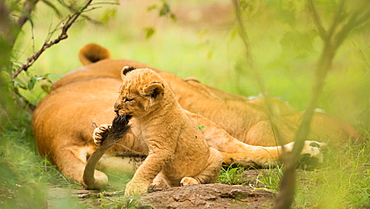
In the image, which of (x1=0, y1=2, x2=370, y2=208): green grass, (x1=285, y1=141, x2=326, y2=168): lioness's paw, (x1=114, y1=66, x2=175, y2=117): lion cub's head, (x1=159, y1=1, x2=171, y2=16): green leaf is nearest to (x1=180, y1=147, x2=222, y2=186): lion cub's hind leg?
(x1=0, y1=2, x2=370, y2=208): green grass

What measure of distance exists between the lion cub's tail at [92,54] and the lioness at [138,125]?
1.94 ft

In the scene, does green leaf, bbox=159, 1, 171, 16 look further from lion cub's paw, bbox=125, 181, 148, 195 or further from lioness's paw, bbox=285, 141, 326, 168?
lion cub's paw, bbox=125, 181, 148, 195

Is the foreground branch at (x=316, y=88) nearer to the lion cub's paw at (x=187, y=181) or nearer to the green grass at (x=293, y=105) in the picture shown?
the green grass at (x=293, y=105)

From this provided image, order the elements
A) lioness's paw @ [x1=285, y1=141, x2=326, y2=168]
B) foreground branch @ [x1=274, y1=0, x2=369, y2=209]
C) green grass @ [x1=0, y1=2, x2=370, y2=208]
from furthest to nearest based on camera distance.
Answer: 1. lioness's paw @ [x1=285, y1=141, x2=326, y2=168]
2. green grass @ [x1=0, y1=2, x2=370, y2=208]
3. foreground branch @ [x1=274, y1=0, x2=369, y2=209]

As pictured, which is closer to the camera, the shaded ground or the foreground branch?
the foreground branch

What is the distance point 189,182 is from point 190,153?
0.53 ft

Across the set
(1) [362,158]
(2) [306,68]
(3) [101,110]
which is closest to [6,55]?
(2) [306,68]

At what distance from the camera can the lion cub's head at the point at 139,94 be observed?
9.64 feet

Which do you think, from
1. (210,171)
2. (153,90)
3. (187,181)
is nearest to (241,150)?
(210,171)

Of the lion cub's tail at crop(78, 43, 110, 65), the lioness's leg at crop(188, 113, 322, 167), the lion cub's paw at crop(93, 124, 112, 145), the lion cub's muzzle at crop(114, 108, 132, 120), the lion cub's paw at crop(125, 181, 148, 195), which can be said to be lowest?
the lioness's leg at crop(188, 113, 322, 167)

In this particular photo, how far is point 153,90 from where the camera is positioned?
117 inches

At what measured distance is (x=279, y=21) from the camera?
2.12 m

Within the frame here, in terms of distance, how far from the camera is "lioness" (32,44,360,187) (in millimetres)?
3824

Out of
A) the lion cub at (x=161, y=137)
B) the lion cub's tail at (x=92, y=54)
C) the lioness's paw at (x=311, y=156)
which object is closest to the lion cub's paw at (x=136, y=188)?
the lion cub at (x=161, y=137)
